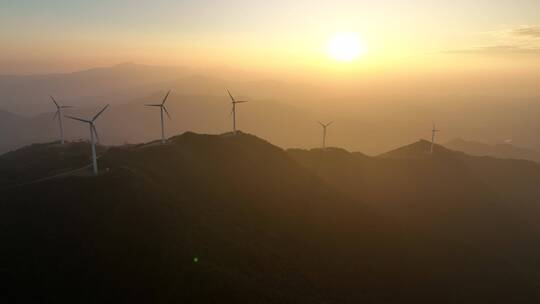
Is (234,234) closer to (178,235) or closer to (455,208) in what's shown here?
(178,235)

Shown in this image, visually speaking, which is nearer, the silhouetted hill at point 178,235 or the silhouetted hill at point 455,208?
the silhouetted hill at point 178,235

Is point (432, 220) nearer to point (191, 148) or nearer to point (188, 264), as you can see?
point (191, 148)

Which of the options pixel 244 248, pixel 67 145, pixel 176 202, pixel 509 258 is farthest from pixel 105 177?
pixel 509 258

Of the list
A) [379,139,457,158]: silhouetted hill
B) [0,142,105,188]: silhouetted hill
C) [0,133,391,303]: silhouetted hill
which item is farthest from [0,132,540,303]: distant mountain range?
[379,139,457,158]: silhouetted hill

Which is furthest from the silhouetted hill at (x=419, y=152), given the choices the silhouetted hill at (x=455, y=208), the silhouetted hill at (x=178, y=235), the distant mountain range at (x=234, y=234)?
the silhouetted hill at (x=178, y=235)

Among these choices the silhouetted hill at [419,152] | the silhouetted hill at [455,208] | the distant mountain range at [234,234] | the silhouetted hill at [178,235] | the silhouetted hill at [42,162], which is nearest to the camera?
the silhouetted hill at [178,235]

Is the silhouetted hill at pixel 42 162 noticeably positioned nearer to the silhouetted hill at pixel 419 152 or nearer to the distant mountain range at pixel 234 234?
the distant mountain range at pixel 234 234

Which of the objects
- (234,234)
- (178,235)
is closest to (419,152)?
(234,234)

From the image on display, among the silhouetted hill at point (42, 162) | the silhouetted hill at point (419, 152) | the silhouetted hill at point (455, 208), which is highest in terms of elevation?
the silhouetted hill at point (42, 162)
